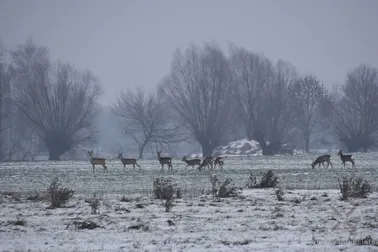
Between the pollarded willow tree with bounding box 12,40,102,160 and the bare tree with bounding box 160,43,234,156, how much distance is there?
35.5 feet

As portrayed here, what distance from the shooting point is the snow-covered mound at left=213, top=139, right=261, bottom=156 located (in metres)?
64.5

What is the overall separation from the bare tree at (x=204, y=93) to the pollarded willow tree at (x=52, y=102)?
425 inches

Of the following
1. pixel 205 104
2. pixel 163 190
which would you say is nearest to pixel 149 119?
pixel 205 104

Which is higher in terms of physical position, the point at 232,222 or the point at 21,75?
the point at 21,75

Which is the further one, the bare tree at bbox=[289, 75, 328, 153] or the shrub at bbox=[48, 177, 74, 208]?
the bare tree at bbox=[289, 75, 328, 153]

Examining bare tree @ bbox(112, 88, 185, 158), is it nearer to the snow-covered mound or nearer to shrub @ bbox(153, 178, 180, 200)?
the snow-covered mound

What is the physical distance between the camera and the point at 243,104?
236 ft

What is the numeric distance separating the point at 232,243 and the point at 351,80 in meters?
67.9

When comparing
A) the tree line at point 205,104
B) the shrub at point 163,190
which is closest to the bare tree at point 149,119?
the tree line at point 205,104

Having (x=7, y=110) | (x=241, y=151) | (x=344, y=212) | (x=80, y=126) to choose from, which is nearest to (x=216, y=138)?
(x=241, y=151)

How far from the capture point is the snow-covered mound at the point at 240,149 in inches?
2539

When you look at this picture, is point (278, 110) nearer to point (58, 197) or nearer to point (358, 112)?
point (358, 112)

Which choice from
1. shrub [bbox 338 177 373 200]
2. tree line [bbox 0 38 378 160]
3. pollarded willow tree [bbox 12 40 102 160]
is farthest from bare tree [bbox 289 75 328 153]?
shrub [bbox 338 177 373 200]

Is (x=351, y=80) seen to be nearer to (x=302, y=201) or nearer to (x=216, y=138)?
(x=216, y=138)
